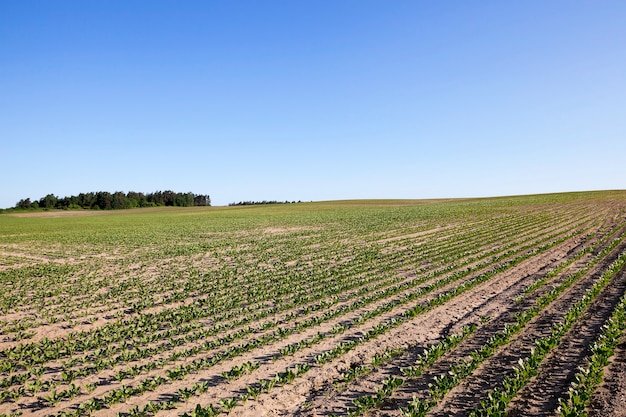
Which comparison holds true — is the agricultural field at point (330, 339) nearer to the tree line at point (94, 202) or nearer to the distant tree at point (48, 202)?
the tree line at point (94, 202)

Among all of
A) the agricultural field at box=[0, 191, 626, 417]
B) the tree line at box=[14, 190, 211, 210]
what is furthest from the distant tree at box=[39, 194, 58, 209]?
the agricultural field at box=[0, 191, 626, 417]

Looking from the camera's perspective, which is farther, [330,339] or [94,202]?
[94,202]

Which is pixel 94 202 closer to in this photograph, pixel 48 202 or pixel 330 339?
pixel 48 202

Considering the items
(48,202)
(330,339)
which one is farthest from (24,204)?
(330,339)

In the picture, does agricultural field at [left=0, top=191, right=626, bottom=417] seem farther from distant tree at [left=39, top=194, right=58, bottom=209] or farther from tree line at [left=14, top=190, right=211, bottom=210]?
distant tree at [left=39, top=194, right=58, bottom=209]

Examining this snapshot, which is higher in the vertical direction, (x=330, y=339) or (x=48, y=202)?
(x=48, y=202)

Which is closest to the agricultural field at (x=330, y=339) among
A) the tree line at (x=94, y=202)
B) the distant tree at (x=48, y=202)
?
the tree line at (x=94, y=202)

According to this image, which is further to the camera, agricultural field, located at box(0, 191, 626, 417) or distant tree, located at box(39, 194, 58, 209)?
distant tree, located at box(39, 194, 58, 209)

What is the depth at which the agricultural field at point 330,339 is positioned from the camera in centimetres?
752

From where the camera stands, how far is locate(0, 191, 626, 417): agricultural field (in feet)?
24.7

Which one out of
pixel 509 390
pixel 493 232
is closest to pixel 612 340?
pixel 509 390

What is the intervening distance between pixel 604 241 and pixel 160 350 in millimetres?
25917

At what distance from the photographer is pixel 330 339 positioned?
10648 mm

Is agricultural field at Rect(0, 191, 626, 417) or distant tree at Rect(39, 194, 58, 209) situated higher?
distant tree at Rect(39, 194, 58, 209)
